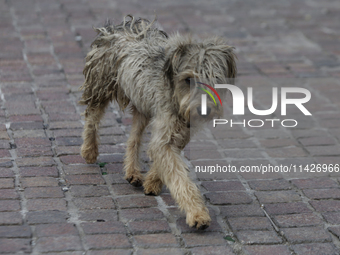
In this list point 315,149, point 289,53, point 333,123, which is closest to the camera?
point 315,149

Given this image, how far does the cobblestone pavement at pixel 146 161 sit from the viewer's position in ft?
13.1

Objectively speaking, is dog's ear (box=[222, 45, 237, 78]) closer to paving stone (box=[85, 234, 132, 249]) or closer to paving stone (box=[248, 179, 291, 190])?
paving stone (box=[248, 179, 291, 190])

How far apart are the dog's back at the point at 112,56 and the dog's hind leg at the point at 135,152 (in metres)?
0.23

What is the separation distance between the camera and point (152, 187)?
4680mm

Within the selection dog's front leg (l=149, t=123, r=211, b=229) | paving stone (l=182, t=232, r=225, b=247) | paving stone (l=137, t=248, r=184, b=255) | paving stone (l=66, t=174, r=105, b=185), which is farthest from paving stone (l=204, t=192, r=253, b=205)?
paving stone (l=66, t=174, r=105, b=185)

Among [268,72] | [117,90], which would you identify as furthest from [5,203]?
[268,72]

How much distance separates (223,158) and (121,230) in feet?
5.99

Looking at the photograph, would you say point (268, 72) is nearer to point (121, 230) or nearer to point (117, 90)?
point (117, 90)

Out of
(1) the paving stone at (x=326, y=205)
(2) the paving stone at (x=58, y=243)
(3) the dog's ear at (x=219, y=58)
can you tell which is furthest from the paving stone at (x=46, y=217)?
(1) the paving stone at (x=326, y=205)

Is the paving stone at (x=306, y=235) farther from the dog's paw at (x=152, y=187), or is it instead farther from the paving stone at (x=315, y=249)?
the dog's paw at (x=152, y=187)

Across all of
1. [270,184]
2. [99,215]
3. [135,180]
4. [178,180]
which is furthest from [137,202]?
[270,184]

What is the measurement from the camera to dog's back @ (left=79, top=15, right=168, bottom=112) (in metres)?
4.86

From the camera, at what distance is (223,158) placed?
18.3 ft

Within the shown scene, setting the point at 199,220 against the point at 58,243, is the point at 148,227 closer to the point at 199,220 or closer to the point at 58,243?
the point at 199,220
